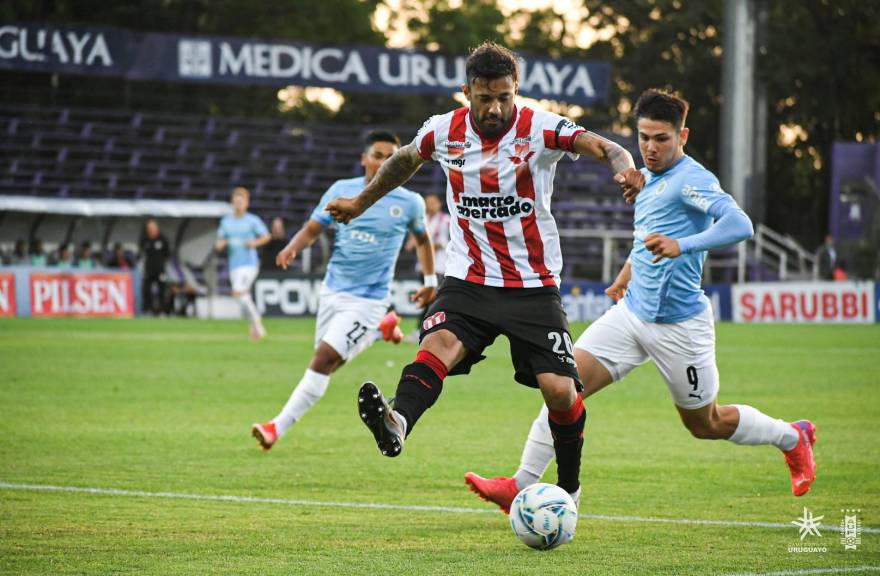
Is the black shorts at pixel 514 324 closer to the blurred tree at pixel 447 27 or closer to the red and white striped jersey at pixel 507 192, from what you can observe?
the red and white striped jersey at pixel 507 192

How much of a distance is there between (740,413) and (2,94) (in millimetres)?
36022

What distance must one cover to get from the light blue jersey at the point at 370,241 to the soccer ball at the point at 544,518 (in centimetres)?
451

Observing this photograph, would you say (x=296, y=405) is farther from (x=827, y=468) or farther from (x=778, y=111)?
(x=778, y=111)

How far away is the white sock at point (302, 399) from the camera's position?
Result: 10.5 metres

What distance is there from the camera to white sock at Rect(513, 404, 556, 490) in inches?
302

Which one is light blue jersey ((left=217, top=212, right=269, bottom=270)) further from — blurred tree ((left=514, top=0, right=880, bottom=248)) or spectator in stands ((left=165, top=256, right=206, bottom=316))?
blurred tree ((left=514, top=0, right=880, bottom=248))

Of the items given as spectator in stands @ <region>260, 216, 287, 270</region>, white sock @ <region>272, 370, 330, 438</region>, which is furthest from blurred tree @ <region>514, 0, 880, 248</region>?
white sock @ <region>272, 370, 330, 438</region>

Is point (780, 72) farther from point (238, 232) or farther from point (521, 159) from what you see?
point (521, 159)

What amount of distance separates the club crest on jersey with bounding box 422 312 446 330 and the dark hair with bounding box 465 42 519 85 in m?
1.13

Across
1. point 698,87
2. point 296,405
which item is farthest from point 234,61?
point 296,405

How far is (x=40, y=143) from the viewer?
39.3m

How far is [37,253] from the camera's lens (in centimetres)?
3278

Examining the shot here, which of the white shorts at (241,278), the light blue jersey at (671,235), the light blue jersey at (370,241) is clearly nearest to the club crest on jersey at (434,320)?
the light blue jersey at (671,235)

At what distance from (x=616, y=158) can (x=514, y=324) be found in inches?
36.7
